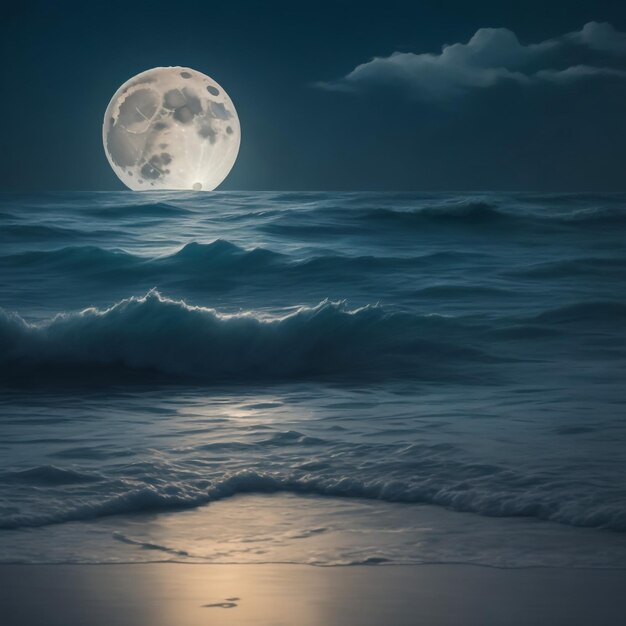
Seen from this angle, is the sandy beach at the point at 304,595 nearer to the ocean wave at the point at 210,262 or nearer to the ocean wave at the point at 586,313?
the ocean wave at the point at 586,313

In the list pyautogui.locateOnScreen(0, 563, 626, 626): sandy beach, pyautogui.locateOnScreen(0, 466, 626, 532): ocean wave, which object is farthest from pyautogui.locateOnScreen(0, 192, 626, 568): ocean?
pyautogui.locateOnScreen(0, 563, 626, 626): sandy beach

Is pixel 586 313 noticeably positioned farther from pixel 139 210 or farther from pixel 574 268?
pixel 139 210

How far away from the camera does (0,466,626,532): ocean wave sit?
4.66 metres

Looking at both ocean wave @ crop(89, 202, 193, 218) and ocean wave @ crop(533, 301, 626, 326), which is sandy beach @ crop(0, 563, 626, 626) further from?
ocean wave @ crop(89, 202, 193, 218)

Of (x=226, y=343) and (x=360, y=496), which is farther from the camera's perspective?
(x=226, y=343)

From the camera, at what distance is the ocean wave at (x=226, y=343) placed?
1171 centimetres

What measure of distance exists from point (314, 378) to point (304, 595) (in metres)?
7.51

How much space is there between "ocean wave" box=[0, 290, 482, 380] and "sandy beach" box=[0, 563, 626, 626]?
7.41 m

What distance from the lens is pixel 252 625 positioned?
10.6 feet

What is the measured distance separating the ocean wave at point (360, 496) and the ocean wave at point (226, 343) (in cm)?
589

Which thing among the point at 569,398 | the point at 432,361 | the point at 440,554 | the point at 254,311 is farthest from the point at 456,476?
the point at 254,311

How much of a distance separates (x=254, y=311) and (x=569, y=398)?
23.2 ft

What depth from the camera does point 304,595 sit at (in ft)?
11.7

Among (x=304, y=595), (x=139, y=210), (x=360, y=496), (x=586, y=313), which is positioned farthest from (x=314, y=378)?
(x=139, y=210)
